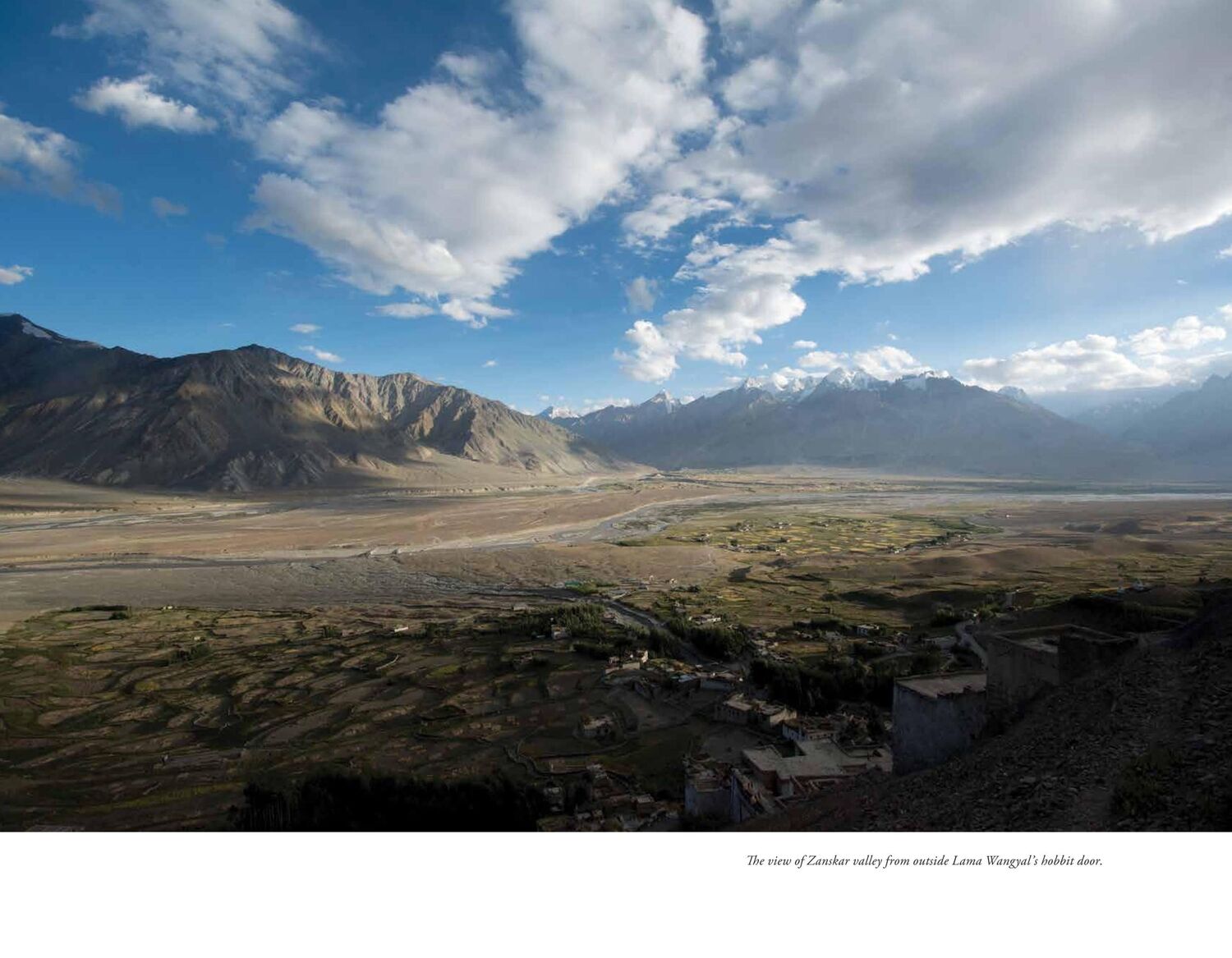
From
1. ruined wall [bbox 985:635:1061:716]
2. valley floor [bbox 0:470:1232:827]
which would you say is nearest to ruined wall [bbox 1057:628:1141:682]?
ruined wall [bbox 985:635:1061:716]

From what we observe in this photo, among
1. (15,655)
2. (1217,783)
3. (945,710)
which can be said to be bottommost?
(15,655)

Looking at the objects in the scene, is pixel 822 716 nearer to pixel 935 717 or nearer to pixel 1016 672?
pixel 935 717

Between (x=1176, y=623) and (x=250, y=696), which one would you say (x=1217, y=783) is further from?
(x=250, y=696)

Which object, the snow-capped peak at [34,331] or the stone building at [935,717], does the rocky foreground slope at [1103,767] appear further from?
the snow-capped peak at [34,331]

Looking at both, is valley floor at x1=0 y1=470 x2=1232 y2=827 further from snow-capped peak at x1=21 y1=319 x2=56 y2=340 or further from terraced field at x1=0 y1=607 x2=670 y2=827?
snow-capped peak at x1=21 y1=319 x2=56 y2=340

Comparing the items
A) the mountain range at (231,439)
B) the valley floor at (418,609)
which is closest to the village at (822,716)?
the valley floor at (418,609)

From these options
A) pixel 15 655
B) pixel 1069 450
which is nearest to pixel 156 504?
pixel 15 655

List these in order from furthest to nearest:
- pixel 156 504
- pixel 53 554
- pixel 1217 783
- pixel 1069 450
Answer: pixel 1069 450
pixel 156 504
pixel 53 554
pixel 1217 783
